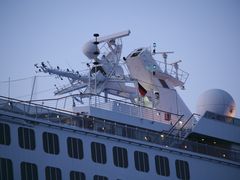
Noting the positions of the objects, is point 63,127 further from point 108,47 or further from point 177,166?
point 108,47

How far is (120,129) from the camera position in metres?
41.2

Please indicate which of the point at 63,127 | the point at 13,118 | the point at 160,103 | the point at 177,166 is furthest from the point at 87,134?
the point at 160,103

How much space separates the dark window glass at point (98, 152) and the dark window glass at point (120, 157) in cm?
→ 84

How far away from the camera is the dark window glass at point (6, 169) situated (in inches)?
1347

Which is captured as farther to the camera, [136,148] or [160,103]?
[160,103]

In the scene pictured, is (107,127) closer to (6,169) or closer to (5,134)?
(5,134)

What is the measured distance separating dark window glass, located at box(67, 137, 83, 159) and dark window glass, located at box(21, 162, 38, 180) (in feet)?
9.37

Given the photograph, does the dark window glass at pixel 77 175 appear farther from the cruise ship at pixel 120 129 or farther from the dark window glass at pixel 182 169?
the dark window glass at pixel 182 169

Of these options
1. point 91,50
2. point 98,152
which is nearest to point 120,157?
point 98,152

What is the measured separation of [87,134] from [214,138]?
13.0 m

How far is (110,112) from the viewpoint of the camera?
4300cm

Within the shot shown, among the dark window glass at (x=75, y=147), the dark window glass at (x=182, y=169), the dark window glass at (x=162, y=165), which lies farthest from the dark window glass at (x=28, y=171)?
the dark window glass at (x=182, y=169)

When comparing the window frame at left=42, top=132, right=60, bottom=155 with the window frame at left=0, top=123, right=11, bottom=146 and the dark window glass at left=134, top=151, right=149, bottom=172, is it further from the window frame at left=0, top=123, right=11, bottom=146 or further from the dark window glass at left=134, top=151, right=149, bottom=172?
the dark window glass at left=134, top=151, right=149, bottom=172

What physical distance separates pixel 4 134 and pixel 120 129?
879cm
